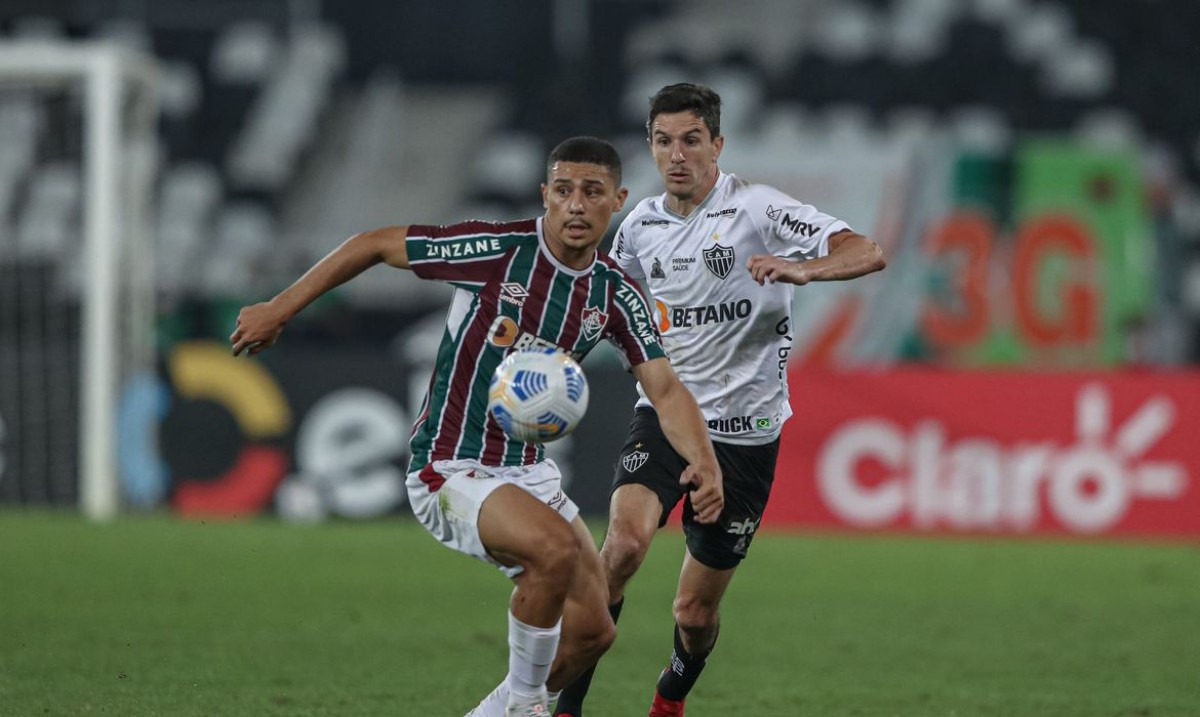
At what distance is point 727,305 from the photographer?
645 centimetres

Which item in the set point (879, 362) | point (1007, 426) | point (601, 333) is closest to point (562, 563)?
point (601, 333)

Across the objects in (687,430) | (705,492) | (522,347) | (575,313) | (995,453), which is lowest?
(995,453)

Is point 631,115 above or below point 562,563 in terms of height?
above

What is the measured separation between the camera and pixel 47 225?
1962 centimetres

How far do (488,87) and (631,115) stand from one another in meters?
2.66

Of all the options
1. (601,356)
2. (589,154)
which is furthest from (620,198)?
(601,356)

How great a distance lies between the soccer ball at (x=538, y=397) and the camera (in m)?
5.07

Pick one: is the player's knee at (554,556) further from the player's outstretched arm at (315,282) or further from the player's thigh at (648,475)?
the player's outstretched arm at (315,282)

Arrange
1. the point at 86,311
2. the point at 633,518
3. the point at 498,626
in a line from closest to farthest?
the point at 633,518 → the point at 498,626 → the point at 86,311

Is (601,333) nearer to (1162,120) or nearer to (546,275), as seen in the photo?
(546,275)

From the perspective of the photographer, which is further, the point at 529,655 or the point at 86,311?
the point at 86,311

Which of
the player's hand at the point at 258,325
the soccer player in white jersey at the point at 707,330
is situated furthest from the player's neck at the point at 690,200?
the player's hand at the point at 258,325

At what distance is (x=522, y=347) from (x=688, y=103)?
1.31 meters

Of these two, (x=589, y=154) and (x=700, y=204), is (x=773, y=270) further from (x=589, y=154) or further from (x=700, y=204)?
(x=700, y=204)
